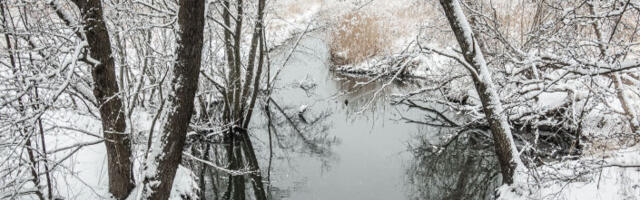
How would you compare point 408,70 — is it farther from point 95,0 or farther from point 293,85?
point 95,0

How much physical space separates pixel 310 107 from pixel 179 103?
25.3ft

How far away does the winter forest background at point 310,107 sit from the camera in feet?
11.8

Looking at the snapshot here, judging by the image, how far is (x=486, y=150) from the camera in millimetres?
8711

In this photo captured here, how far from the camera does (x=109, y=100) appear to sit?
4031 mm

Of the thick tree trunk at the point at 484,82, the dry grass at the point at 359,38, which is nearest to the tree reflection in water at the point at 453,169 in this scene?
the thick tree trunk at the point at 484,82

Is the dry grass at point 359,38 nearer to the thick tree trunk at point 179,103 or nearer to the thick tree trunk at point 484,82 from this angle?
the thick tree trunk at point 484,82

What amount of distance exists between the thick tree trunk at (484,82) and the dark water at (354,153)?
1214 mm

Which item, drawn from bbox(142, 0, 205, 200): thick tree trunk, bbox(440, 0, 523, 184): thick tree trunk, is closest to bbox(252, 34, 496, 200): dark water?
bbox(440, 0, 523, 184): thick tree trunk

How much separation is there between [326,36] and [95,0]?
43.1ft

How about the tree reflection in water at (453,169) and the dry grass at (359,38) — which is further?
the dry grass at (359,38)

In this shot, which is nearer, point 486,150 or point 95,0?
point 95,0

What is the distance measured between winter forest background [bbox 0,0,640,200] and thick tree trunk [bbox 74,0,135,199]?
15mm

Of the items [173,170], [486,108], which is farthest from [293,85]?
[173,170]

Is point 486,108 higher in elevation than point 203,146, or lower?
higher
